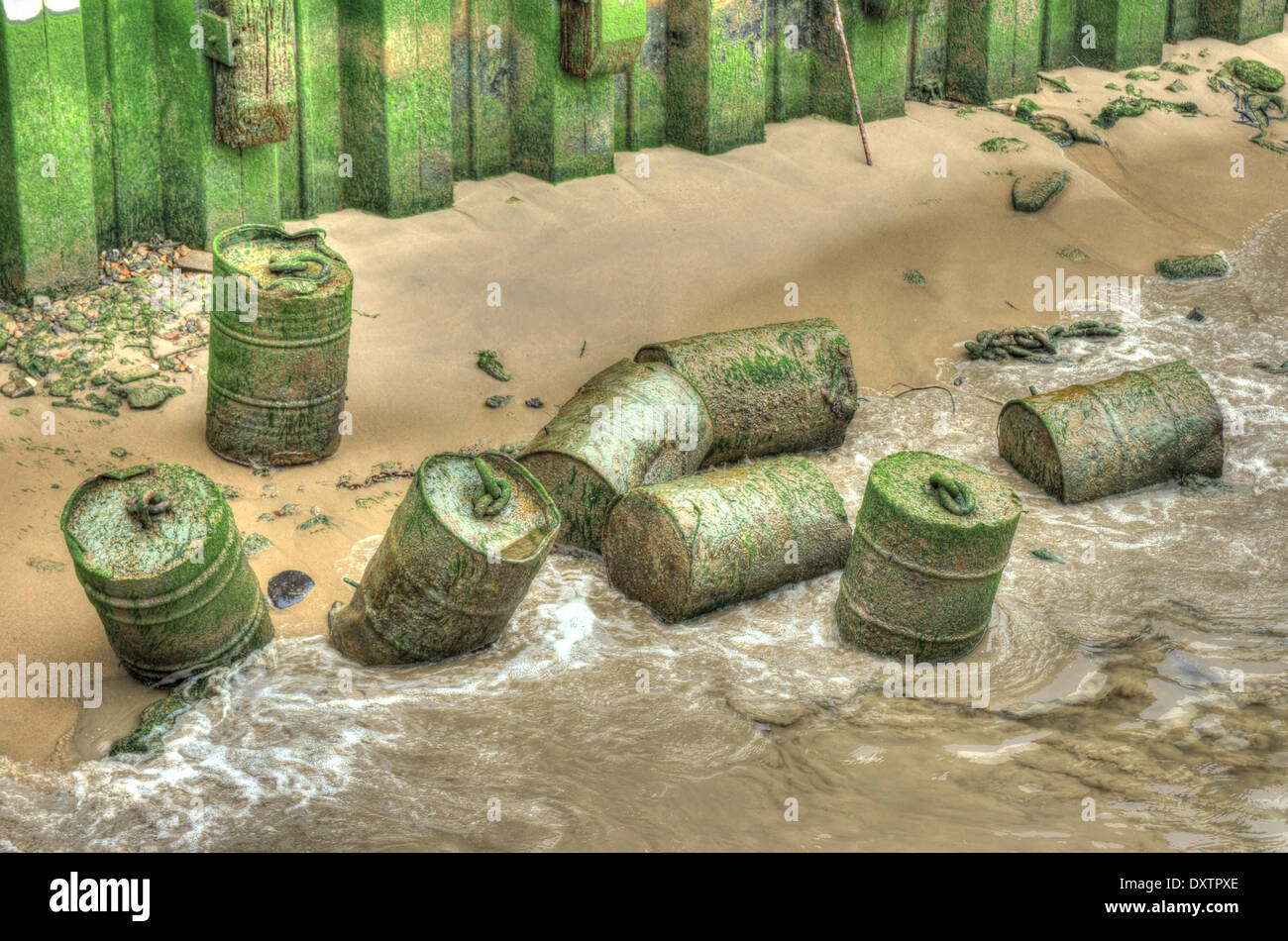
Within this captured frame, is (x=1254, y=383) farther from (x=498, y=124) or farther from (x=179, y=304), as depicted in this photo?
(x=179, y=304)

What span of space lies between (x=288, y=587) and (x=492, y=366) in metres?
2.42

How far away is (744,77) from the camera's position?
11.7 m

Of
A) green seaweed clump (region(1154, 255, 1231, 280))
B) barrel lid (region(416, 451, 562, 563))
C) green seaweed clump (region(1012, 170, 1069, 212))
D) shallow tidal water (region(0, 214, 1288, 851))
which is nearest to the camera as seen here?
shallow tidal water (region(0, 214, 1288, 851))

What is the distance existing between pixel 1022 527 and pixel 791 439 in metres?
1.39

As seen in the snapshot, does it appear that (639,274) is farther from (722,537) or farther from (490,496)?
(490,496)

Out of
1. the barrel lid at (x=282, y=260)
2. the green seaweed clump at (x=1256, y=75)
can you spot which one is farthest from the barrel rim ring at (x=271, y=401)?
the green seaweed clump at (x=1256, y=75)

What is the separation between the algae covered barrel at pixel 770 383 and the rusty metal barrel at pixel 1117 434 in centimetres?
104

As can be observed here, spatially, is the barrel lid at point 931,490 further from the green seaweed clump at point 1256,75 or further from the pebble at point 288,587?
the green seaweed clump at point 1256,75

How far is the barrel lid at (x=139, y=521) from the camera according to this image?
6105 mm

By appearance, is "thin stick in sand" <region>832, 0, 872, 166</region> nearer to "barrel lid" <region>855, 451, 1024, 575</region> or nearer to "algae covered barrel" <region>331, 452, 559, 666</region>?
"barrel lid" <region>855, 451, 1024, 575</region>

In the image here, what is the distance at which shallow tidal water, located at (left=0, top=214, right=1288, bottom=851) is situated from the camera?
5.59m

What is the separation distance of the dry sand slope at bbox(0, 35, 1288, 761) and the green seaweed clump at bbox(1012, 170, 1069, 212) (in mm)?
105

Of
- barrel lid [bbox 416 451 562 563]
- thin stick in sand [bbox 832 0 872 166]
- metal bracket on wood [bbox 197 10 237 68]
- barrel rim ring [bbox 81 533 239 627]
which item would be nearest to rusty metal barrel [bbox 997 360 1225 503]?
barrel lid [bbox 416 451 562 563]

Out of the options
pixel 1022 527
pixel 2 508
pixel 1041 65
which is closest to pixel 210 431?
pixel 2 508
